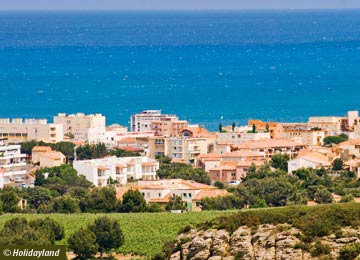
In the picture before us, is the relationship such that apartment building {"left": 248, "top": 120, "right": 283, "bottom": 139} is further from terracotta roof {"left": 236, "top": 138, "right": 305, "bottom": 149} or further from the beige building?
the beige building

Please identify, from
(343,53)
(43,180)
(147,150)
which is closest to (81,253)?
(43,180)

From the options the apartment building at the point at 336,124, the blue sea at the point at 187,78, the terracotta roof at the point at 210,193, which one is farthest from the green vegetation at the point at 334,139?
the terracotta roof at the point at 210,193

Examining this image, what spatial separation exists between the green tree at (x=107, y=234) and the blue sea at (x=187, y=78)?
4580cm

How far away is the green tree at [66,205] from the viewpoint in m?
47.7

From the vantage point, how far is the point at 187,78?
428 ft

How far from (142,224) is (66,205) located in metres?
6.48

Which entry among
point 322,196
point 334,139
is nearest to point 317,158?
point 334,139

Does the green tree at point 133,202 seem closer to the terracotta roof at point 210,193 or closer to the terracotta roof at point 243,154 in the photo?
the terracotta roof at point 210,193

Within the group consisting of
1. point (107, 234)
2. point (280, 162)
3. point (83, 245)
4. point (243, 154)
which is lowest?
point (83, 245)

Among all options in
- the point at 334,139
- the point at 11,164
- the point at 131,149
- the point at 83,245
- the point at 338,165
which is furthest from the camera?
the point at 334,139

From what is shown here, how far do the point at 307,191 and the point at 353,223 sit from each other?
2600 centimetres

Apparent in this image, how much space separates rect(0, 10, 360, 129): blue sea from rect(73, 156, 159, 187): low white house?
77.6 ft

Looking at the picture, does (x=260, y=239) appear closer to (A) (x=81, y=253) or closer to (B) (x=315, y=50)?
(A) (x=81, y=253)

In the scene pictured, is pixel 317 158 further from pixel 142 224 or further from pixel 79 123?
pixel 142 224
